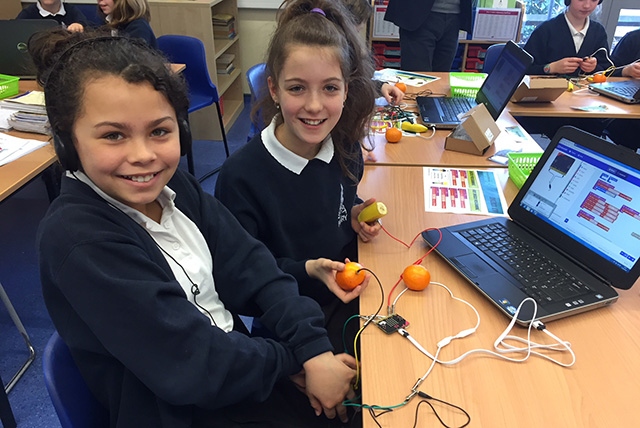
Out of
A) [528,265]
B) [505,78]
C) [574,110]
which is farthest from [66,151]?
[574,110]

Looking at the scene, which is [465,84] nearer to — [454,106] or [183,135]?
[454,106]

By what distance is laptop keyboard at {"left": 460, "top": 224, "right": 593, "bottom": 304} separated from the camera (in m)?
0.94

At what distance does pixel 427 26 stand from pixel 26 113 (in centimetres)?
224

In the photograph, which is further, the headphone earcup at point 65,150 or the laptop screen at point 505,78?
the laptop screen at point 505,78

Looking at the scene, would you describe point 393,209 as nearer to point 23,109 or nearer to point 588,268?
point 588,268

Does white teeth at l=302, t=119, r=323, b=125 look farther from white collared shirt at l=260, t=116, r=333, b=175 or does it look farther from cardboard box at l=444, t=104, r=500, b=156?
cardboard box at l=444, t=104, r=500, b=156

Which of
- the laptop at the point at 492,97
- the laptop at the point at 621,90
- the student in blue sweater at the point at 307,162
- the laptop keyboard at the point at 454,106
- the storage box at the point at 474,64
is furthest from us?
the storage box at the point at 474,64

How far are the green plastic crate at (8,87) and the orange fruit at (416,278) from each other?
2.12 meters

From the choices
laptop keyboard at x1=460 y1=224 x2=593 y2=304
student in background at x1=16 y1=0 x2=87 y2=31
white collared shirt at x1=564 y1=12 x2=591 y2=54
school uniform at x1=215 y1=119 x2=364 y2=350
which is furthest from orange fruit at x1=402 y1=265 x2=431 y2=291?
student in background at x1=16 y1=0 x2=87 y2=31

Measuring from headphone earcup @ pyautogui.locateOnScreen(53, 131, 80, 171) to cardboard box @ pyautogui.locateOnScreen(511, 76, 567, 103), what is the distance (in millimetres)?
1858

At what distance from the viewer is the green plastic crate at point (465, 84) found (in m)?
2.31

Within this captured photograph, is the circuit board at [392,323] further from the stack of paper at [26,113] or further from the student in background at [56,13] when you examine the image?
the student in background at [56,13]

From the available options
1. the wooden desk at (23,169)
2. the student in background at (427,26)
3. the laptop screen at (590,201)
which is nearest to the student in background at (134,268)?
the laptop screen at (590,201)

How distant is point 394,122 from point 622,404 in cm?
145
